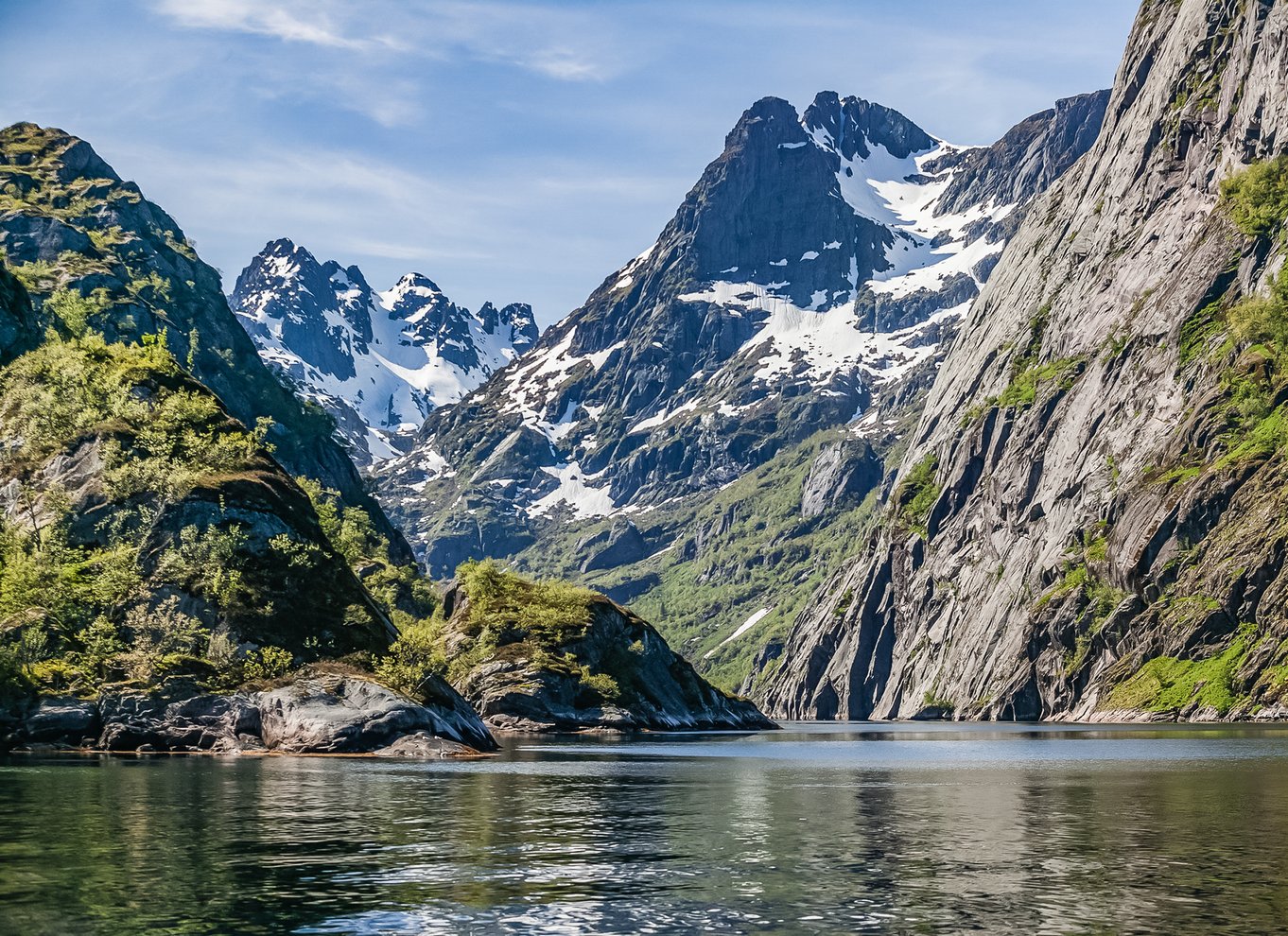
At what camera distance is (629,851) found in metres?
47.9

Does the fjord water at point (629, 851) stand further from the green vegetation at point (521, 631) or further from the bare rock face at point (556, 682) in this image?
the green vegetation at point (521, 631)

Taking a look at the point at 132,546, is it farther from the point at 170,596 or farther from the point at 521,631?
the point at 521,631

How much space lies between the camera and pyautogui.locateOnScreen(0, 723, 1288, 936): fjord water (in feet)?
111

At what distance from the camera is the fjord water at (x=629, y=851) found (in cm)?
3369

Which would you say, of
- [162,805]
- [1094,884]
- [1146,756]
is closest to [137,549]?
[162,805]

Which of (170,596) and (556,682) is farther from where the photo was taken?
(556,682)

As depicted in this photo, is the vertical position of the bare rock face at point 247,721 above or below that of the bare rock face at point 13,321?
below

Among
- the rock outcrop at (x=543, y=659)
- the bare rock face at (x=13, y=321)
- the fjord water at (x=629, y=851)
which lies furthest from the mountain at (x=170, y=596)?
the rock outcrop at (x=543, y=659)

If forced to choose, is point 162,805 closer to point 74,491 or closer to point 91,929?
point 91,929

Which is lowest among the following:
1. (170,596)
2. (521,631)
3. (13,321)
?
(521,631)

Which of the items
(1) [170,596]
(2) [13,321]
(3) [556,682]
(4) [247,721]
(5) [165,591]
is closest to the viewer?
(4) [247,721]

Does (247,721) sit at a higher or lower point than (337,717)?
lower

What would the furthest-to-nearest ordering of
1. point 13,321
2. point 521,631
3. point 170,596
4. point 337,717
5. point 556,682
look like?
1. point 521,631
2. point 556,682
3. point 13,321
4. point 170,596
5. point 337,717

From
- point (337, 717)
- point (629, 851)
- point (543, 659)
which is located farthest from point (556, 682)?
point (629, 851)
